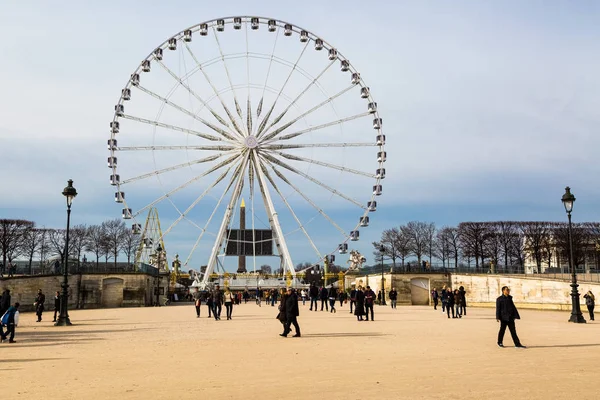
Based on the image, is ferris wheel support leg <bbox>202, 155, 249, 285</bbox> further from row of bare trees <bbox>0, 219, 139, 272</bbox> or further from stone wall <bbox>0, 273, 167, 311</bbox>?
row of bare trees <bbox>0, 219, 139, 272</bbox>

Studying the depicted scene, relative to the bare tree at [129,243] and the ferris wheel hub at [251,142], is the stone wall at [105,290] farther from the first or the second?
the bare tree at [129,243]

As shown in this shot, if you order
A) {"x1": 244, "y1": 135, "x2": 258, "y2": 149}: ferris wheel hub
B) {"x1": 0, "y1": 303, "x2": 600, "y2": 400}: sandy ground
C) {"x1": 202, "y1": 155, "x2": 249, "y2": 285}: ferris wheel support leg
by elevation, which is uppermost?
{"x1": 244, "y1": 135, "x2": 258, "y2": 149}: ferris wheel hub

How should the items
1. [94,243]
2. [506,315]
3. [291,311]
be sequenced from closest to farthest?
[506,315]
[291,311]
[94,243]

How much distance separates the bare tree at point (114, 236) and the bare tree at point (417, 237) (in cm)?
3882

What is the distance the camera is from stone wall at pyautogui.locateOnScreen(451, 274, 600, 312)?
4058 centimetres

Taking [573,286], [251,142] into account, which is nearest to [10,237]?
[251,142]

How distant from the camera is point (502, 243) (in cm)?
7750

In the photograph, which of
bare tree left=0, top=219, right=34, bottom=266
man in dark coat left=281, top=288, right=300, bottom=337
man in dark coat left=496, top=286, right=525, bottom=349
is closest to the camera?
man in dark coat left=496, top=286, right=525, bottom=349

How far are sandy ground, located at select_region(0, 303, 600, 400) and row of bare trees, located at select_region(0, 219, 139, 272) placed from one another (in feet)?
196

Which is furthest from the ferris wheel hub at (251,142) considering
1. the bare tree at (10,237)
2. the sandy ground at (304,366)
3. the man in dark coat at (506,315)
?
the bare tree at (10,237)

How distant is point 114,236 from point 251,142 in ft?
153

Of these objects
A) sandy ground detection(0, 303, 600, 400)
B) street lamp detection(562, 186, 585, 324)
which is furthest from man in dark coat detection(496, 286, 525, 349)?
street lamp detection(562, 186, 585, 324)

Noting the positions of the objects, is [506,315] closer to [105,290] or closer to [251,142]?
[251,142]

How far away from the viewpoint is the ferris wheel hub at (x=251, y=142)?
146 feet
